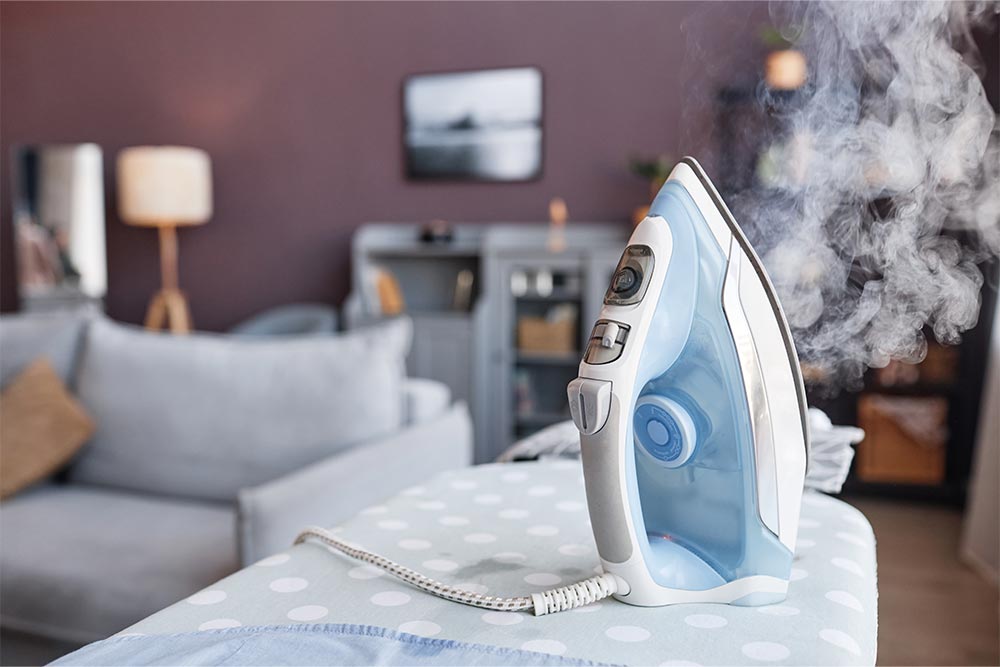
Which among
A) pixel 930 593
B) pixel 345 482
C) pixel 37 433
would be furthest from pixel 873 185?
pixel 930 593

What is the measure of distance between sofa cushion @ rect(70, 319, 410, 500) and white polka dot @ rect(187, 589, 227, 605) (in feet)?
3.68

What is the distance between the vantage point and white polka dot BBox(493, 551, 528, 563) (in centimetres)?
68

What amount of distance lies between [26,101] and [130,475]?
12.3 feet

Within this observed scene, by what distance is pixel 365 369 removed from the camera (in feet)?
5.85

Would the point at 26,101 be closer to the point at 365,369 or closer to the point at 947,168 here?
the point at 365,369

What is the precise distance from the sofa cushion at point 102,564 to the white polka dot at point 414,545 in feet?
2.85

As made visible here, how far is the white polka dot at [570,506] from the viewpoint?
32.1 inches

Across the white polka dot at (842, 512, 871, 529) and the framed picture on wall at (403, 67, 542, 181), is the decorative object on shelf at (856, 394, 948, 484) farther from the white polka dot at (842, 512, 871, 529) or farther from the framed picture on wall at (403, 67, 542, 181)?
the white polka dot at (842, 512, 871, 529)

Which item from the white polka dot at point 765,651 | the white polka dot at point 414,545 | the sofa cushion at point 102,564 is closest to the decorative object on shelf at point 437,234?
the sofa cushion at point 102,564

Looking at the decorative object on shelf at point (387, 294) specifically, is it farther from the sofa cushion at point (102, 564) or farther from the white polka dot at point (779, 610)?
the white polka dot at point (779, 610)

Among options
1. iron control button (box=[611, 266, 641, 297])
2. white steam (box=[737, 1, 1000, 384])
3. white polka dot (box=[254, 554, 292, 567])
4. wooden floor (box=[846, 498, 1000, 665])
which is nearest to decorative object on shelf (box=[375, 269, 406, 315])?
wooden floor (box=[846, 498, 1000, 665])

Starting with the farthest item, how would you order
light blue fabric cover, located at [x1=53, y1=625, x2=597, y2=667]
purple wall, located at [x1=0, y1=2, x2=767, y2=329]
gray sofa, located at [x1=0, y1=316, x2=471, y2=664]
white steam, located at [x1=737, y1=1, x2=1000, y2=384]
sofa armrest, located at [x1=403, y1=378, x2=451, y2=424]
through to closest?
purple wall, located at [x1=0, y1=2, x2=767, y2=329], sofa armrest, located at [x1=403, y1=378, x2=451, y2=424], gray sofa, located at [x1=0, y1=316, x2=471, y2=664], white steam, located at [x1=737, y1=1, x2=1000, y2=384], light blue fabric cover, located at [x1=53, y1=625, x2=597, y2=667]

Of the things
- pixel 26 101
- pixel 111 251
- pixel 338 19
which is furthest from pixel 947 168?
pixel 26 101

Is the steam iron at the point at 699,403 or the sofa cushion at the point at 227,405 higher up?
the steam iron at the point at 699,403
